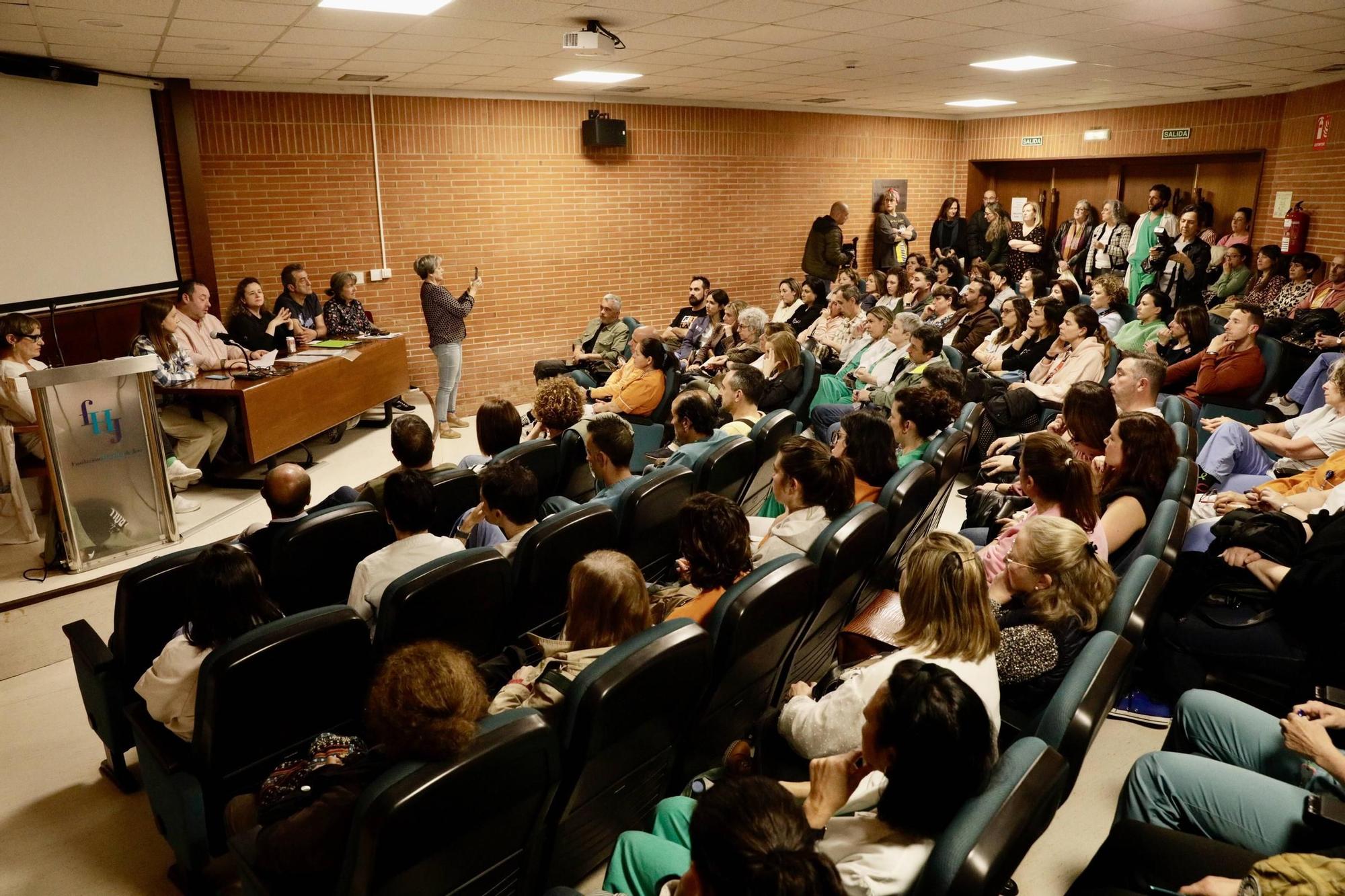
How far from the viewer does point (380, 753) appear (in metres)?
1.89

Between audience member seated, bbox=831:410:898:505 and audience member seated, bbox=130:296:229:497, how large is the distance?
14.2 feet

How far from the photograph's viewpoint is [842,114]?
440 inches

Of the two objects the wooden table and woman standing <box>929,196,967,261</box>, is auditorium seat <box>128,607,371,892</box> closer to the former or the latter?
the wooden table

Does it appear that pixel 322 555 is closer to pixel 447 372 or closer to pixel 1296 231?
pixel 447 372

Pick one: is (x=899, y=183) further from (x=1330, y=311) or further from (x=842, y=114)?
(x=1330, y=311)

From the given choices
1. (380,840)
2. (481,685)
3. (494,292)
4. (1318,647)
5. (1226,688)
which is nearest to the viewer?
(380,840)

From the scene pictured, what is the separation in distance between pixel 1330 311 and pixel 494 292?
23.0 ft

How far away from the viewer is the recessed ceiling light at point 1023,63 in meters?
6.98

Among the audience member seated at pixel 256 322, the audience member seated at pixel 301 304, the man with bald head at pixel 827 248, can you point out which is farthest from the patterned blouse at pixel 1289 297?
the audience member seated at pixel 256 322

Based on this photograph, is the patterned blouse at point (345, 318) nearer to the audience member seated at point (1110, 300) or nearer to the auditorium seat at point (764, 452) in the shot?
the auditorium seat at point (764, 452)

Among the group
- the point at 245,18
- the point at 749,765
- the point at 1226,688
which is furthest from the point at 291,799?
the point at 245,18

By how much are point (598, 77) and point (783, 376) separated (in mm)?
3453

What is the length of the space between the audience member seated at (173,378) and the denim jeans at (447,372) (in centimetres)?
202

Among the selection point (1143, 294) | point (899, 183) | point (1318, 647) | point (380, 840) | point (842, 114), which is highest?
point (842, 114)
